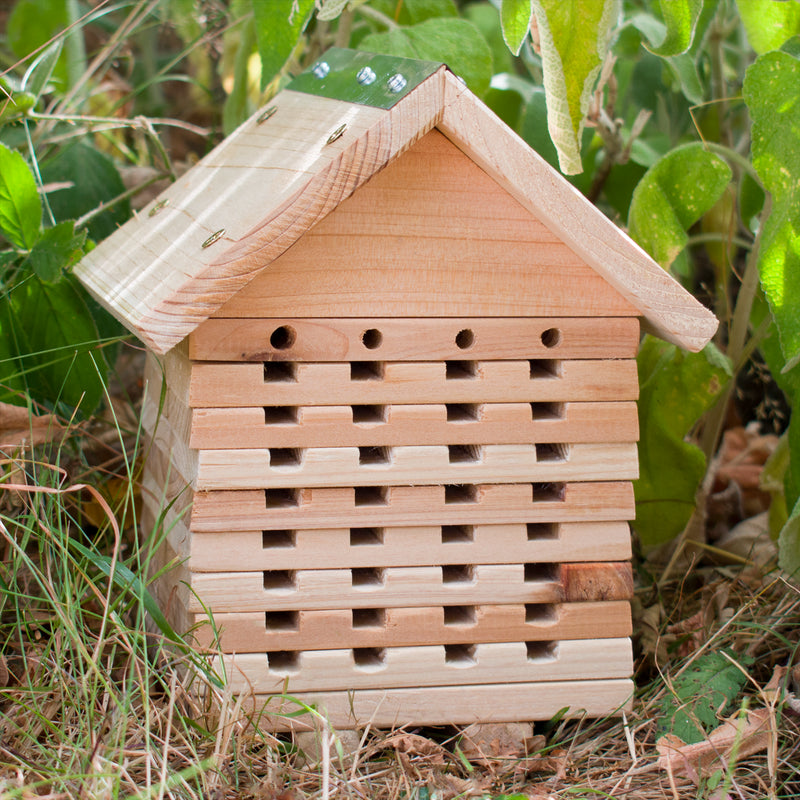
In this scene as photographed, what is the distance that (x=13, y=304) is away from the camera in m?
1.29

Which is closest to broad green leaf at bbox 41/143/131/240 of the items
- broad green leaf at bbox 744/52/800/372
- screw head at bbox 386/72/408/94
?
screw head at bbox 386/72/408/94

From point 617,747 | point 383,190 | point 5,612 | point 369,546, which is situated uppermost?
point 383,190

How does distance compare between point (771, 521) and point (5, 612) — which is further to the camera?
point (771, 521)

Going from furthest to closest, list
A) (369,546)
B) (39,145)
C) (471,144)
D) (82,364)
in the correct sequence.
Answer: (39,145)
(82,364)
(369,546)
(471,144)

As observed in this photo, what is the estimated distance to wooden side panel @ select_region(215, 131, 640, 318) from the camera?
3.23 feet

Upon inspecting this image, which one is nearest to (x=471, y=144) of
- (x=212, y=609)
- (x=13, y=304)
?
(x=212, y=609)

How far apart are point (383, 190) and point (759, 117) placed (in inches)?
19.2

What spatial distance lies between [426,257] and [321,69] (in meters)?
0.37

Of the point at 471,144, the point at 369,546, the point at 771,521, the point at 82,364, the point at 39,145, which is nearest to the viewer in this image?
the point at 471,144

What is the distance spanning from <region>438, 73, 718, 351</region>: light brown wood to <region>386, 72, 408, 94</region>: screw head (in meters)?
0.04

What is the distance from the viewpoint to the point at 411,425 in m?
1.05

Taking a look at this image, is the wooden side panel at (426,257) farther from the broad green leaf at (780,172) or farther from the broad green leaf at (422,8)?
the broad green leaf at (422,8)

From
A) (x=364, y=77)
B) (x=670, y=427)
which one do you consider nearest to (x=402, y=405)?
(x=364, y=77)

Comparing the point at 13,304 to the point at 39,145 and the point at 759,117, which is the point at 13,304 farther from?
the point at 759,117
